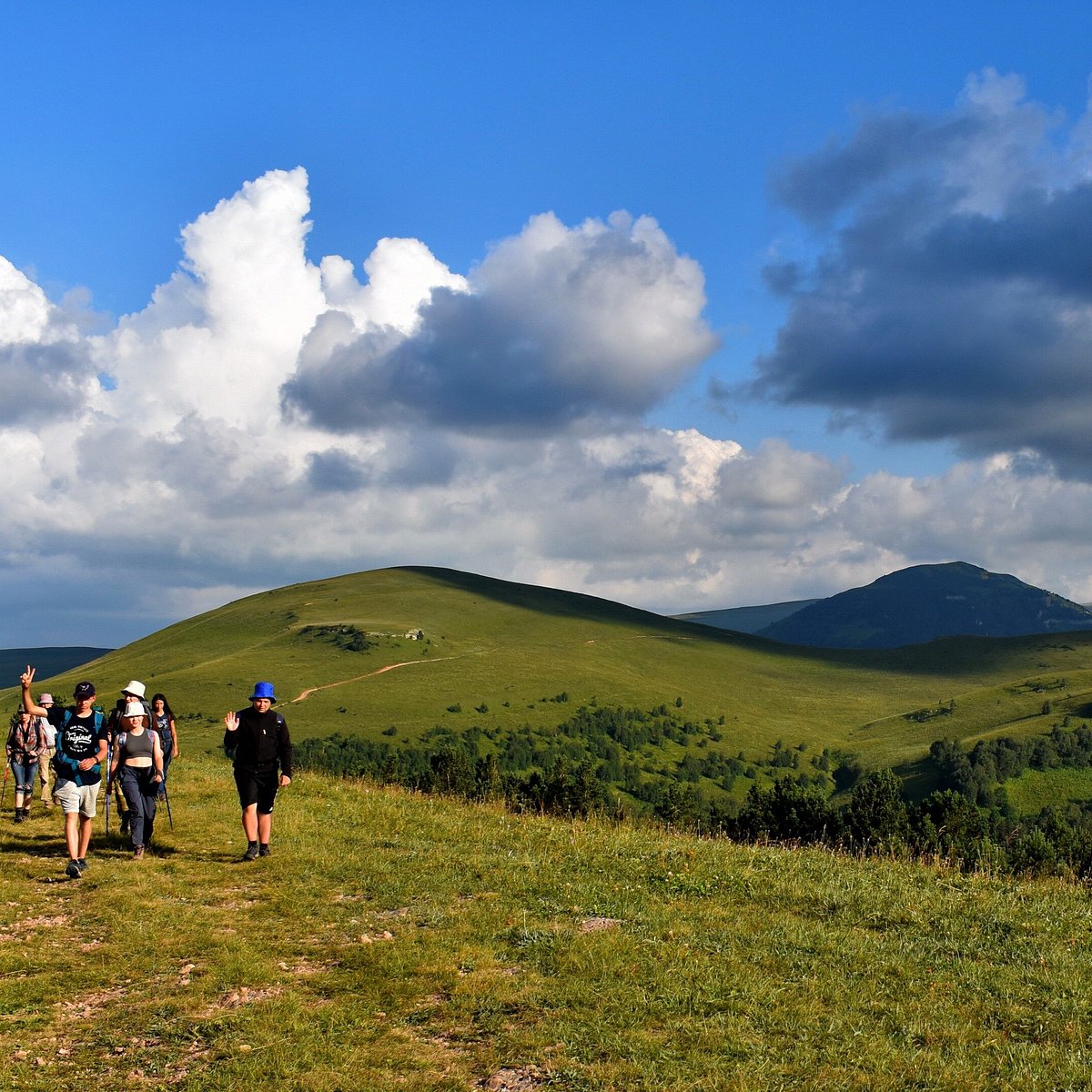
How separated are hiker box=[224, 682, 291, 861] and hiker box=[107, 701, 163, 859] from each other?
1764 millimetres

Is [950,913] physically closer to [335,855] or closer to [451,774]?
[335,855]

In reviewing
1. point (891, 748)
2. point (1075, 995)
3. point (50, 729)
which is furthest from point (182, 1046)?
point (891, 748)

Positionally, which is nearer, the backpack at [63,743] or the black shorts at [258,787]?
the backpack at [63,743]

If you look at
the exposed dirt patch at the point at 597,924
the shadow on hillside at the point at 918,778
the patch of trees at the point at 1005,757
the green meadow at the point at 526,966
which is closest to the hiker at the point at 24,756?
the green meadow at the point at 526,966

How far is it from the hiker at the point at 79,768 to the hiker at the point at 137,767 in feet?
2.08

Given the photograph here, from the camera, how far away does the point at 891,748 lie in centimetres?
19200

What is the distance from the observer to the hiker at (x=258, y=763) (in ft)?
58.0

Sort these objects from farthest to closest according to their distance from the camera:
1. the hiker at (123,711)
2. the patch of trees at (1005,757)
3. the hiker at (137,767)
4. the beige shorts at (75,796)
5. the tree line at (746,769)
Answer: the patch of trees at (1005,757) → the tree line at (746,769) → the hiker at (123,711) → the hiker at (137,767) → the beige shorts at (75,796)

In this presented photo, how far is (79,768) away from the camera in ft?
56.1

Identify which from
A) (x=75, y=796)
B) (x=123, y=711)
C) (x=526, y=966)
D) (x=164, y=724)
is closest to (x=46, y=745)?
(x=164, y=724)

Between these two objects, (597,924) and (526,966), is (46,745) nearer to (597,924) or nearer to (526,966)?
(597,924)

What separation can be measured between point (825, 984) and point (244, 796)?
1120cm

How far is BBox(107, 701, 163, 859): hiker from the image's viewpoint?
59.7 feet

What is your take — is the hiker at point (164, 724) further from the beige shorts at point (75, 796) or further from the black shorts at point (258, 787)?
the black shorts at point (258, 787)
